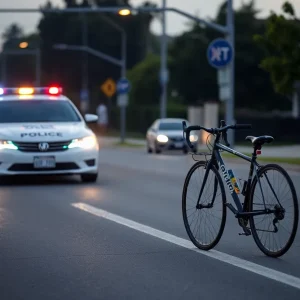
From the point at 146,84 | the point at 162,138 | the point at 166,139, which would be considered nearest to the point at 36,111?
the point at 166,139

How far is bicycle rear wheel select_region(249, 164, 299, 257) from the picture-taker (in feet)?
27.0

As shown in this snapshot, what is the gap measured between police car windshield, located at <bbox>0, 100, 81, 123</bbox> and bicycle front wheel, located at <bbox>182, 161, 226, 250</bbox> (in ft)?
29.3

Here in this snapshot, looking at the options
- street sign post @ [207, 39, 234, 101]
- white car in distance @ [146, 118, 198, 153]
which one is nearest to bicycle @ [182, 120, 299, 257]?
street sign post @ [207, 39, 234, 101]

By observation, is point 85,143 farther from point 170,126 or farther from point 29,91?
point 170,126

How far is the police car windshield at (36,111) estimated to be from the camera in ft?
60.0

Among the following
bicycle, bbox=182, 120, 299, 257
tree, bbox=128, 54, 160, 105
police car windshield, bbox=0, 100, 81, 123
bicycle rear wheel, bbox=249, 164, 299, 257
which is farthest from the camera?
tree, bbox=128, 54, 160, 105

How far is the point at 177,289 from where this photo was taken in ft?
24.3

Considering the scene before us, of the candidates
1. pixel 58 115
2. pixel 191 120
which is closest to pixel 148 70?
pixel 191 120

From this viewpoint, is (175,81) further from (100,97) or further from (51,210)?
(51,210)

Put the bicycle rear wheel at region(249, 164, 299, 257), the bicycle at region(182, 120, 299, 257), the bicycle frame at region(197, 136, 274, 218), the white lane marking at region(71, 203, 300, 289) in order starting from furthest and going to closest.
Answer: the bicycle frame at region(197, 136, 274, 218), the bicycle at region(182, 120, 299, 257), the bicycle rear wheel at region(249, 164, 299, 257), the white lane marking at region(71, 203, 300, 289)

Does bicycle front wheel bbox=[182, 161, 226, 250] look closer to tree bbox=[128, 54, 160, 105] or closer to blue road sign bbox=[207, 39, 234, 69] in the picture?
blue road sign bbox=[207, 39, 234, 69]

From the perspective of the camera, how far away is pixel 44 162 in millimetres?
17203

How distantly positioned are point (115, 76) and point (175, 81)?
30.5m

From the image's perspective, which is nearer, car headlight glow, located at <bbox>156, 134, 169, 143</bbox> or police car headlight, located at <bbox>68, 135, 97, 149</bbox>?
police car headlight, located at <bbox>68, 135, 97, 149</bbox>
